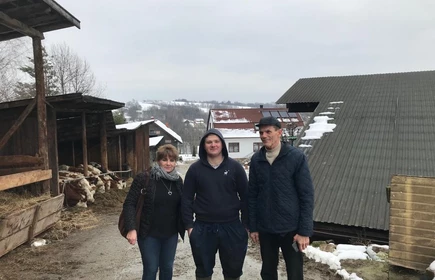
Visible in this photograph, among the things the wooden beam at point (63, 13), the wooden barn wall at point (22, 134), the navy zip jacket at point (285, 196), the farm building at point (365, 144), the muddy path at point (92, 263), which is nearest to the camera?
the navy zip jacket at point (285, 196)

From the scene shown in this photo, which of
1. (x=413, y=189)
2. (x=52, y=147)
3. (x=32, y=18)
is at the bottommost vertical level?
(x=413, y=189)

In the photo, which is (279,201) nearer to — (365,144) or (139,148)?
(365,144)

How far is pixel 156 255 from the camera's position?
297 centimetres

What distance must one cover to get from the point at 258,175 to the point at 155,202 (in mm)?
921

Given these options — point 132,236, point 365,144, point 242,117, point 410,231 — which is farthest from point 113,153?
point 242,117

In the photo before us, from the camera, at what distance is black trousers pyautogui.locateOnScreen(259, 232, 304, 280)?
9.24 feet

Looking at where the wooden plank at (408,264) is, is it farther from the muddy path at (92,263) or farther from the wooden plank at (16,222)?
the wooden plank at (16,222)

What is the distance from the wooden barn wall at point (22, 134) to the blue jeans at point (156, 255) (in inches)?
220

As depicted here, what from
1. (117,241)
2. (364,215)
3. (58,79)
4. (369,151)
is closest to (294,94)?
(369,151)

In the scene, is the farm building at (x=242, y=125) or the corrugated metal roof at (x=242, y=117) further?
the corrugated metal roof at (x=242, y=117)

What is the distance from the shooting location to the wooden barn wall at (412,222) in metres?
3.59

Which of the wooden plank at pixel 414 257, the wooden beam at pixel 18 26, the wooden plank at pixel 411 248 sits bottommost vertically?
the wooden plank at pixel 414 257

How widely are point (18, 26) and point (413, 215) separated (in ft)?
20.7

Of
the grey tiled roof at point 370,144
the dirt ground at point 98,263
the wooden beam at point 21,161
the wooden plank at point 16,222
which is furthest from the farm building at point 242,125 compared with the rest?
the wooden plank at point 16,222
